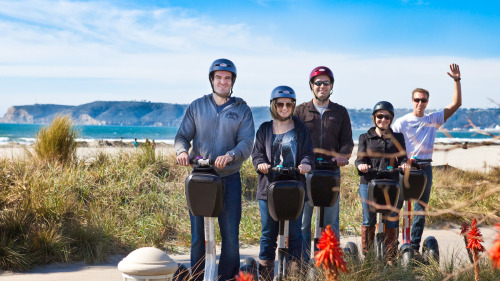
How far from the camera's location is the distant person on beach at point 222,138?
162 inches

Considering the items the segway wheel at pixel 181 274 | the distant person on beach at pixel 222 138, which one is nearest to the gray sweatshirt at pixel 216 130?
the distant person on beach at pixel 222 138

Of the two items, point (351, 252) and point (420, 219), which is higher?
point (420, 219)

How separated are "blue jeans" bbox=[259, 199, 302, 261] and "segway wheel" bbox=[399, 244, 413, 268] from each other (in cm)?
108

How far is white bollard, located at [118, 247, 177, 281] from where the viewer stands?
3207mm

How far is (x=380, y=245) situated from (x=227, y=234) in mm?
1549

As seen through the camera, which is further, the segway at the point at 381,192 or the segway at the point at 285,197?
the segway at the point at 381,192

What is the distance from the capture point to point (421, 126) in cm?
534

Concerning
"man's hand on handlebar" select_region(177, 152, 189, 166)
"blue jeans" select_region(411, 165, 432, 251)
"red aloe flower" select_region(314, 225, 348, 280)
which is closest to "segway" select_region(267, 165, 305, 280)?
"man's hand on handlebar" select_region(177, 152, 189, 166)

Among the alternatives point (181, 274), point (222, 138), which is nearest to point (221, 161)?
point (222, 138)

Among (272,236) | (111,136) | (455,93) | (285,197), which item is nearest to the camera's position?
(285,197)

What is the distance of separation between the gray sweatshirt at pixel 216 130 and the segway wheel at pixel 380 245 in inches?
63.3

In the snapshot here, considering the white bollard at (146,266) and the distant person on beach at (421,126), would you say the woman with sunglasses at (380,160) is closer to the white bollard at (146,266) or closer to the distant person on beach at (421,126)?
the distant person on beach at (421,126)

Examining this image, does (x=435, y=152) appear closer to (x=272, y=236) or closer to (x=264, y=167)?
(x=272, y=236)

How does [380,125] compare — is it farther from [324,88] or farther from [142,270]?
[142,270]
